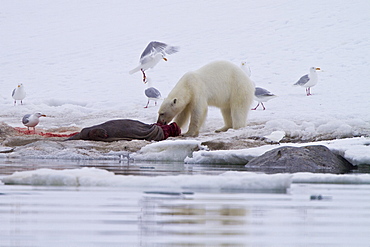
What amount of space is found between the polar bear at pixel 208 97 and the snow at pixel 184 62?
22.8 inches

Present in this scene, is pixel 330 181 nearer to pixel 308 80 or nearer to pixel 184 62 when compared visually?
pixel 308 80

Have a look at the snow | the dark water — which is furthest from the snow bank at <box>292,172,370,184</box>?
the snow

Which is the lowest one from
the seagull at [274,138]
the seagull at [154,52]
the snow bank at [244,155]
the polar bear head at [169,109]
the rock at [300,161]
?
the rock at [300,161]

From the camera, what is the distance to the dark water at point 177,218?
198 centimetres

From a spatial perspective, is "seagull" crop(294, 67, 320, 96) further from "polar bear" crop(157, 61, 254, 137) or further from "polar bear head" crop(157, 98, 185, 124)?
"polar bear head" crop(157, 98, 185, 124)

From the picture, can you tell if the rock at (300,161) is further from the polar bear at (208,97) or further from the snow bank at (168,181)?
the polar bear at (208,97)

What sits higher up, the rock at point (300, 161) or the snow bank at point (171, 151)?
the snow bank at point (171, 151)

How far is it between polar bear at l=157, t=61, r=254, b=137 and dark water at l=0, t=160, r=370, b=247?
6.65 meters

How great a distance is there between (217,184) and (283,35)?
22513mm

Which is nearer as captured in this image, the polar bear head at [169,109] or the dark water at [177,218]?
the dark water at [177,218]

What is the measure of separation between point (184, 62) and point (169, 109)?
12835mm

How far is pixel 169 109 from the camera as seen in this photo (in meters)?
10.0

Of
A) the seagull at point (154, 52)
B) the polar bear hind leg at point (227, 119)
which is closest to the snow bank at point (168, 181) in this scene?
the polar bear hind leg at point (227, 119)

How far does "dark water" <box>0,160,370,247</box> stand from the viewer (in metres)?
1.98
